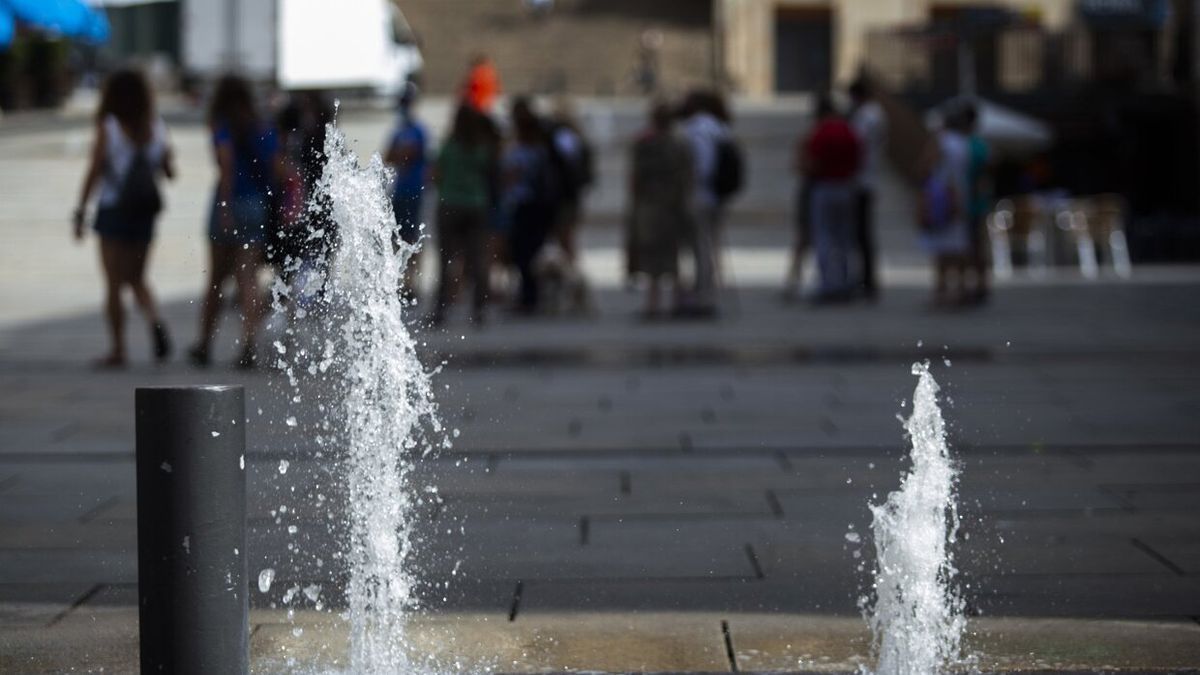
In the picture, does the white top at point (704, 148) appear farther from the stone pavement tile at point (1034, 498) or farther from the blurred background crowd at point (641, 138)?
the stone pavement tile at point (1034, 498)

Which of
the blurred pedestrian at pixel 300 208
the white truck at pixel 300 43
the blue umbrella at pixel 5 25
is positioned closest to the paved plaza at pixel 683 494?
the blurred pedestrian at pixel 300 208

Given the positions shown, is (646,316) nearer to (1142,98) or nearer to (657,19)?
(1142,98)

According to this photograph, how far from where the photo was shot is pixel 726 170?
1481cm

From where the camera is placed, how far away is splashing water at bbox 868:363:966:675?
180 inches

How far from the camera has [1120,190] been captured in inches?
1131

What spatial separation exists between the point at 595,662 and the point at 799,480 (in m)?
2.75

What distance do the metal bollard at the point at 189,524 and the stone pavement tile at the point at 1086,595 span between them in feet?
7.72

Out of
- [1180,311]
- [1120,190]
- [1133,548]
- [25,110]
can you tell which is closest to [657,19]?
[25,110]

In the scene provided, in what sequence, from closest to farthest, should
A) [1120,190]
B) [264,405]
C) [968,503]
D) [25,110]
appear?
[968,503], [264,405], [1120,190], [25,110]

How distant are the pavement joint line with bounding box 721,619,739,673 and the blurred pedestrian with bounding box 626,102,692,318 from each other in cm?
888

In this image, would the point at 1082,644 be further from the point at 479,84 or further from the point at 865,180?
the point at 479,84

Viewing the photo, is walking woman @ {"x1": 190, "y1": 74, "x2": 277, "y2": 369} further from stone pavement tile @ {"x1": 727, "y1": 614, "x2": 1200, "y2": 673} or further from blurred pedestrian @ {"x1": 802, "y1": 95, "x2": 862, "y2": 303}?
stone pavement tile @ {"x1": 727, "y1": 614, "x2": 1200, "y2": 673}

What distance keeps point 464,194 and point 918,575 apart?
9.05 m

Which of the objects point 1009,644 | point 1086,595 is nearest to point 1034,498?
point 1086,595
